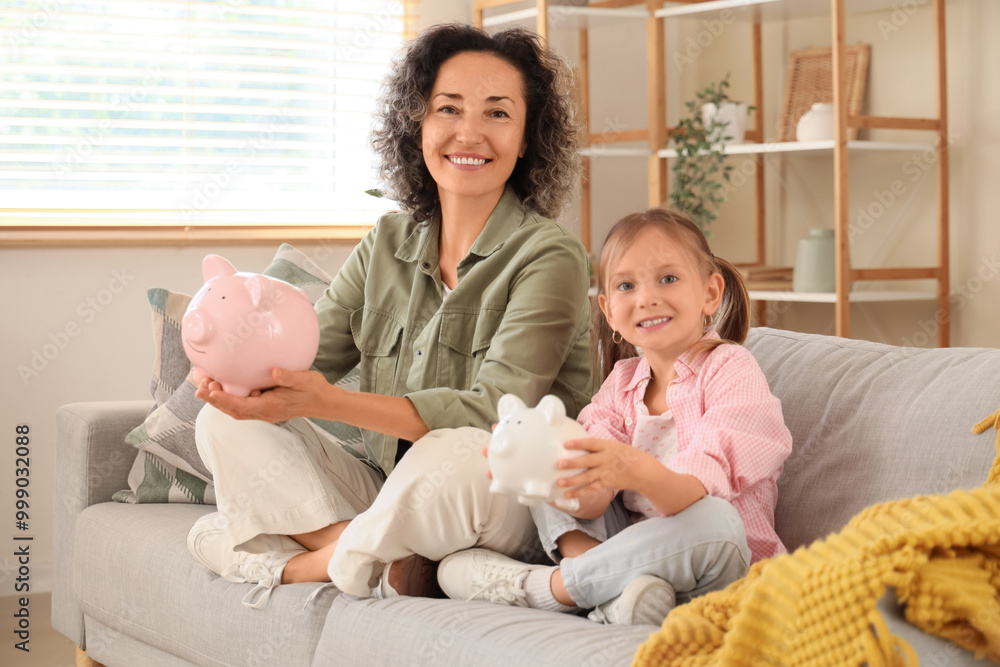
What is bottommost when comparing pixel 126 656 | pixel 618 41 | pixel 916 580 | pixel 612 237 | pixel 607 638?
pixel 126 656

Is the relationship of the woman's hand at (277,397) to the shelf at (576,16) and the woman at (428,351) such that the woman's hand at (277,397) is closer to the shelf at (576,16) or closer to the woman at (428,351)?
the woman at (428,351)

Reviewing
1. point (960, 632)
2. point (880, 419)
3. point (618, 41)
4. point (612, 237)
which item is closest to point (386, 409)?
point (612, 237)

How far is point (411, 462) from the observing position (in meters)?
1.39

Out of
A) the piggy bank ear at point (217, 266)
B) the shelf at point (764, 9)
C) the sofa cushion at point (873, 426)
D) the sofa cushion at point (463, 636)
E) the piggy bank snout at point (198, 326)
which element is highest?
the shelf at point (764, 9)

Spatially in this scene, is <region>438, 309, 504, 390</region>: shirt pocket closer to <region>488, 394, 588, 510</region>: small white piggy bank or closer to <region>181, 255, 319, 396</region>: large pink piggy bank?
<region>181, 255, 319, 396</region>: large pink piggy bank

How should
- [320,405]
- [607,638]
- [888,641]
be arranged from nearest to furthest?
[888,641] < [607,638] < [320,405]

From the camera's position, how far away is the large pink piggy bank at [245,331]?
50.8 inches

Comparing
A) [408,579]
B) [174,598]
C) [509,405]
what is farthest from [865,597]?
[174,598]

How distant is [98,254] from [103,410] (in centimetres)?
98

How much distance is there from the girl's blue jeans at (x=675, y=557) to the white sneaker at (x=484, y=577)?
0.08 meters

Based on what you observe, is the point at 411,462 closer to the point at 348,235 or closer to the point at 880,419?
the point at 880,419

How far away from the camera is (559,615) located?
124cm

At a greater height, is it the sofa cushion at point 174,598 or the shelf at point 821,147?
the shelf at point 821,147

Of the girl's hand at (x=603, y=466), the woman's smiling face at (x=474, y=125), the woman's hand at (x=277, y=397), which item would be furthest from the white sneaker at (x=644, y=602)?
the woman's smiling face at (x=474, y=125)
